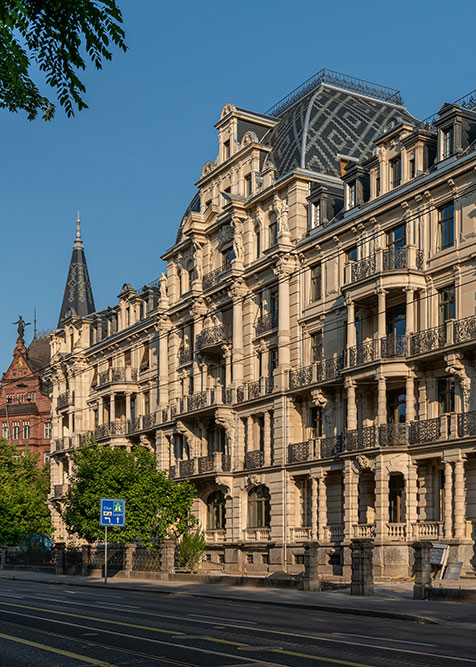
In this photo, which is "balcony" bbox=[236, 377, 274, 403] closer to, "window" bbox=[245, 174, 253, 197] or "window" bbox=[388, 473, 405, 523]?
"window" bbox=[388, 473, 405, 523]

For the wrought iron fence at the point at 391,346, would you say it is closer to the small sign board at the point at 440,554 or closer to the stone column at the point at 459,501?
the stone column at the point at 459,501

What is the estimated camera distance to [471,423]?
34.6m

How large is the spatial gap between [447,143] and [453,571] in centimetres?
1613

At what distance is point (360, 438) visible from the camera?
3897 centimetres

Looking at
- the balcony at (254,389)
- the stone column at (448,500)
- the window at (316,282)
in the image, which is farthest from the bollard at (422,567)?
the balcony at (254,389)

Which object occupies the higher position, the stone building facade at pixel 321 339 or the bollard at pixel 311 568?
the stone building facade at pixel 321 339

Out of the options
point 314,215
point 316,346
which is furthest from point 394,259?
point 314,215

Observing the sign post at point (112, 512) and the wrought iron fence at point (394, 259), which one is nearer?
the wrought iron fence at point (394, 259)

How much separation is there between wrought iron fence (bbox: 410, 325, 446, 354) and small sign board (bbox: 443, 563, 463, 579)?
26.1 ft

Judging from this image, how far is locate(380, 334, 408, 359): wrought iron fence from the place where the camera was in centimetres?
3800

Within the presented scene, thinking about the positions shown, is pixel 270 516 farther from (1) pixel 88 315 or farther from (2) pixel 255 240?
(1) pixel 88 315

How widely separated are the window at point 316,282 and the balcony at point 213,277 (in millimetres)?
6886

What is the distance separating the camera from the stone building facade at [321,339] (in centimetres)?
3678

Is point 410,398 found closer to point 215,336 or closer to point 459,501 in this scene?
point 459,501
